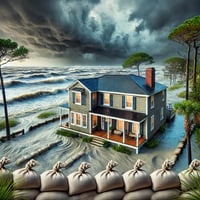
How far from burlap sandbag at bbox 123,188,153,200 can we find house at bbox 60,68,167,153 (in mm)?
4946

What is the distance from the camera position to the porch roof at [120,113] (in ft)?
22.4

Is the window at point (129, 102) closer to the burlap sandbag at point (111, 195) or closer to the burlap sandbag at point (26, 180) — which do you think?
the burlap sandbag at point (111, 195)

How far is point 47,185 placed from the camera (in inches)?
68.3

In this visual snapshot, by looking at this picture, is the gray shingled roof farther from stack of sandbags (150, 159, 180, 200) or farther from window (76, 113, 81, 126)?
stack of sandbags (150, 159, 180, 200)

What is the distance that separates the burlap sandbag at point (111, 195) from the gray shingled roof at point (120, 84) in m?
5.45

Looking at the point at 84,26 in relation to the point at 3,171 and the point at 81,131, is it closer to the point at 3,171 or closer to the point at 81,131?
the point at 81,131

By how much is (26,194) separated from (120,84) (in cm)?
643

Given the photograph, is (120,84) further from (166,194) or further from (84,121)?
(166,194)

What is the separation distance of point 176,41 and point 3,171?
9281 mm

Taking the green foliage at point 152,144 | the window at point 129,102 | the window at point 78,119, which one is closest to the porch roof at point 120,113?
the window at point 129,102

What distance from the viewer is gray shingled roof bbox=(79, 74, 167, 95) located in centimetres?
724

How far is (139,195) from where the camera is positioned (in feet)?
5.74

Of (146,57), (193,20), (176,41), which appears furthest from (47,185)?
(146,57)

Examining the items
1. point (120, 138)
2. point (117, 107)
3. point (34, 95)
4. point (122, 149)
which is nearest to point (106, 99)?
point (117, 107)
